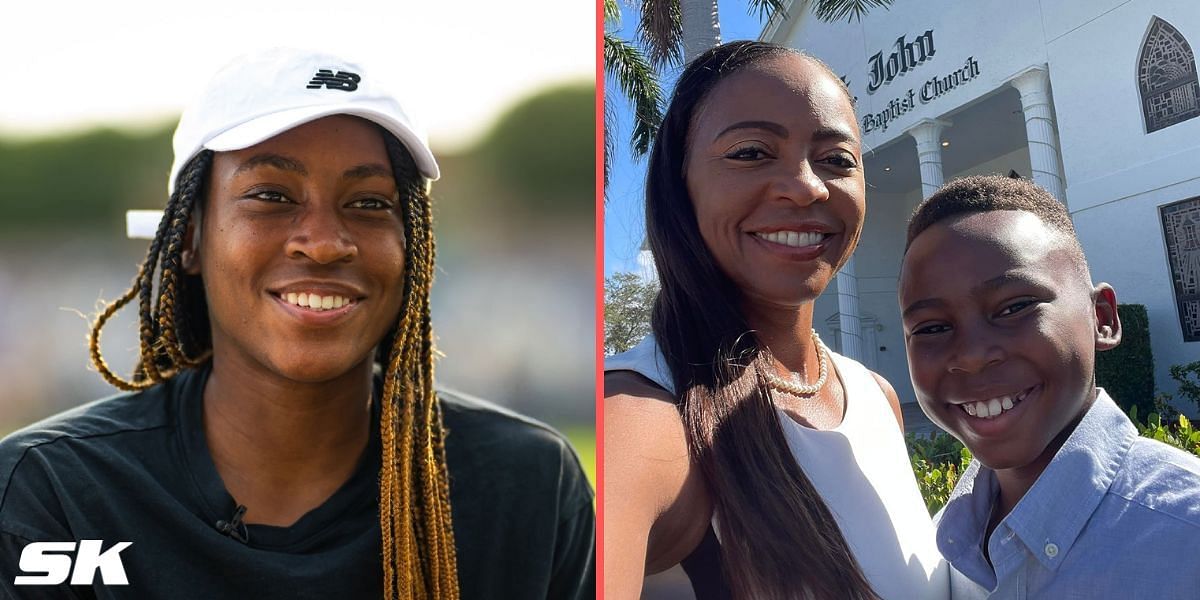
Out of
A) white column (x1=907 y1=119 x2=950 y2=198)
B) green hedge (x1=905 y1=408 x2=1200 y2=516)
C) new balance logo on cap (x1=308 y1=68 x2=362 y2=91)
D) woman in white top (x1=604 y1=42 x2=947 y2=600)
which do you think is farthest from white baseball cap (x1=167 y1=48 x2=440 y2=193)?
green hedge (x1=905 y1=408 x2=1200 y2=516)

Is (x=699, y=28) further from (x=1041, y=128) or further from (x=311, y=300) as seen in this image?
(x=311, y=300)

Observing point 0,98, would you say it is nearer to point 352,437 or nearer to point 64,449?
point 64,449

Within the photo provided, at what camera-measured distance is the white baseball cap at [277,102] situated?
1341 mm

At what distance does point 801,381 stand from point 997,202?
354 mm

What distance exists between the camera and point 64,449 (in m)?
1.36

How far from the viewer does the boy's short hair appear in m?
0.96

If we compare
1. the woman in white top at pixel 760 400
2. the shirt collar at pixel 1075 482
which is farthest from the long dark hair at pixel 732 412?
the shirt collar at pixel 1075 482

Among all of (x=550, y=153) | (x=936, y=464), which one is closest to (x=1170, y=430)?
(x=936, y=464)

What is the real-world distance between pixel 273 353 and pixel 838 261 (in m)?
1.02

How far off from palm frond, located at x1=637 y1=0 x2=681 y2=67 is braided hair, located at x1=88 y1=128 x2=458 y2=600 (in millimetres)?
565

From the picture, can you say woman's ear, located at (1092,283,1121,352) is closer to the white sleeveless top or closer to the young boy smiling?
the young boy smiling

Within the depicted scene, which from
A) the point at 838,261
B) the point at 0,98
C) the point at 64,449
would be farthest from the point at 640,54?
the point at 0,98

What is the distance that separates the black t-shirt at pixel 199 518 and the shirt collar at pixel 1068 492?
878mm

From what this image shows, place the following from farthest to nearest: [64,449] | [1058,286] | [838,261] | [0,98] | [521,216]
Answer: [521,216] → [0,98] → [64,449] → [838,261] → [1058,286]
